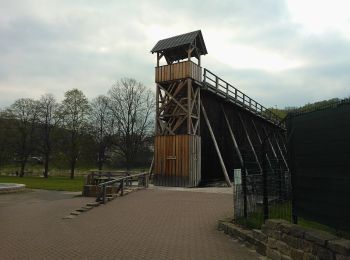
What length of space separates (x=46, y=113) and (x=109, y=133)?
10165mm

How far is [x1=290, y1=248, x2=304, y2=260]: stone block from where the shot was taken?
625 centimetres

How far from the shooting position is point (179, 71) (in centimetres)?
2680

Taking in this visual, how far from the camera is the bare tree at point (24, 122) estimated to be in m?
50.5

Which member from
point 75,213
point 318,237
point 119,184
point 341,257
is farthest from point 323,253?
point 119,184

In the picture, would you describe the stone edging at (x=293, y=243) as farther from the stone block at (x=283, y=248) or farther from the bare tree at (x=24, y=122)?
the bare tree at (x=24, y=122)

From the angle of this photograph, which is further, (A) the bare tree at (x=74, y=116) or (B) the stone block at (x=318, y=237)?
(A) the bare tree at (x=74, y=116)

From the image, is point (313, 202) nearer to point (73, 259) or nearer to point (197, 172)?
point (73, 259)

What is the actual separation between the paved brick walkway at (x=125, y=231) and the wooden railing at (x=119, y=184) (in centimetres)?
73

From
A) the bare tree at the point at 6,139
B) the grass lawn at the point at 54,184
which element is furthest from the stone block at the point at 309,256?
the bare tree at the point at 6,139

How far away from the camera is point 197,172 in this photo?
1024 inches

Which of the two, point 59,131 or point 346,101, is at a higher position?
point 59,131

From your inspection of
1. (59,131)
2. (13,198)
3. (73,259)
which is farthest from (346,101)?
(59,131)

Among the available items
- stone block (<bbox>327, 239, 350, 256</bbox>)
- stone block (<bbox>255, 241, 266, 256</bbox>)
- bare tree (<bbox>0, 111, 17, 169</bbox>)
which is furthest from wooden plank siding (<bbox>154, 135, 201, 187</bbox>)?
bare tree (<bbox>0, 111, 17, 169</bbox>)

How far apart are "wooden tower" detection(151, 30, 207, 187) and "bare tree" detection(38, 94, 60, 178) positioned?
24414 millimetres
